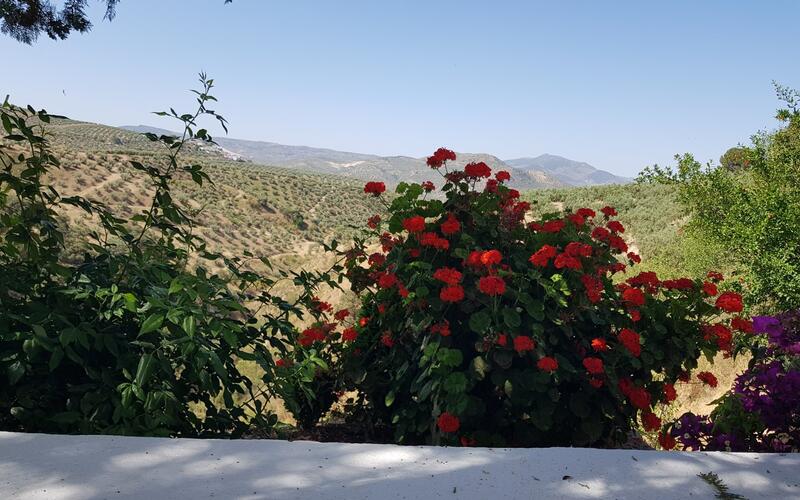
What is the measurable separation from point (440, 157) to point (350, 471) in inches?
84.9

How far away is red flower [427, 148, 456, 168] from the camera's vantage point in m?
3.39

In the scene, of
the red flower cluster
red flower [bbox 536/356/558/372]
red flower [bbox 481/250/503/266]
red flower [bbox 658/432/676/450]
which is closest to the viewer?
red flower [bbox 536/356/558/372]

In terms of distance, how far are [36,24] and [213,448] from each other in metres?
4.22

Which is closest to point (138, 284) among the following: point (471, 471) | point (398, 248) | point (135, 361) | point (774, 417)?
point (135, 361)

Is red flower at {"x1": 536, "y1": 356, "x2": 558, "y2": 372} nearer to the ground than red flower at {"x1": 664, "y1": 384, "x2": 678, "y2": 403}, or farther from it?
farther from it

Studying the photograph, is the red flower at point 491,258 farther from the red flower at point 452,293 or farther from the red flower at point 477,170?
the red flower at point 477,170

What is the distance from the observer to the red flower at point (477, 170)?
3252 millimetres

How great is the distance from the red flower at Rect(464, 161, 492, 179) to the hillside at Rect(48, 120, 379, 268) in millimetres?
20107

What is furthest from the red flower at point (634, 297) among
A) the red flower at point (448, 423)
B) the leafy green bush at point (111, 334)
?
the leafy green bush at point (111, 334)

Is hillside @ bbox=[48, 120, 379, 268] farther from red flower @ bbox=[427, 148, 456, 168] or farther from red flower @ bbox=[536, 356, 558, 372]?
red flower @ bbox=[536, 356, 558, 372]

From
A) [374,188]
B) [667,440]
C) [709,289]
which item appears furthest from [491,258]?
[667,440]

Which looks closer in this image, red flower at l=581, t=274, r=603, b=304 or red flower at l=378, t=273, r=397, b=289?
red flower at l=581, t=274, r=603, b=304

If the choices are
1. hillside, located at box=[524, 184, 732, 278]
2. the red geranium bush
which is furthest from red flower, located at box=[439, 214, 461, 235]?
hillside, located at box=[524, 184, 732, 278]

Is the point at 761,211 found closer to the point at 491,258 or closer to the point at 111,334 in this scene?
the point at 491,258
